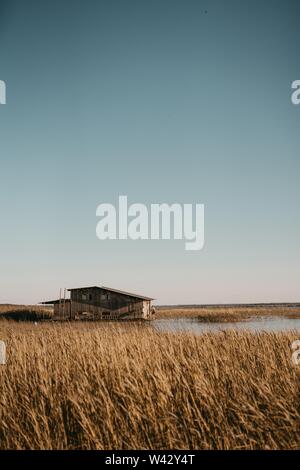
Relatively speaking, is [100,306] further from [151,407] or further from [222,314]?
[151,407]

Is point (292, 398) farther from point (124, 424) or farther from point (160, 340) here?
point (160, 340)

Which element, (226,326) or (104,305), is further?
(104,305)

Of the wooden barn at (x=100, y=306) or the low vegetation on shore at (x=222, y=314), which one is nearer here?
the wooden barn at (x=100, y=306)

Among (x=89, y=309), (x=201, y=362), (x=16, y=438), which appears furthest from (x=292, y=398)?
(x=89, y=309)

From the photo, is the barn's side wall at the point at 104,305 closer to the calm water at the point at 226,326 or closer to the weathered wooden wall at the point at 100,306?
the weathered wooden wall at the point at 100,306

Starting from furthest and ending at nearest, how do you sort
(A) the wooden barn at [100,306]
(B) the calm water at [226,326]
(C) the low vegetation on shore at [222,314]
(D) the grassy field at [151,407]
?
(C) the low vegetation on shore at [222,314] → (A) the wooden barn at [100,306] → (B) the calm water at [226,326] → (D) the grassy field at [151,407]

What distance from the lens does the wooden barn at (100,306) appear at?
4575cm

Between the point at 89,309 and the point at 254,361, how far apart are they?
41.1 m

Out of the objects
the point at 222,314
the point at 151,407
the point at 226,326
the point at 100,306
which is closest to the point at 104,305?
the point at 100,306

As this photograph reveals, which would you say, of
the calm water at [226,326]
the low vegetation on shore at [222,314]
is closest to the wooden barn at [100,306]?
the calm water at [226,326]

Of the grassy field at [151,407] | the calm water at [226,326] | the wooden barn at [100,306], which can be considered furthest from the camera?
the wooden barn at [100,306]

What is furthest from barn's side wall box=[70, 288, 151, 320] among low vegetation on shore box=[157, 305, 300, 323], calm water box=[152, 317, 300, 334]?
low vegetation on shore box=[157, 305, 300, 323]

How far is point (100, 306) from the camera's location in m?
45.9
